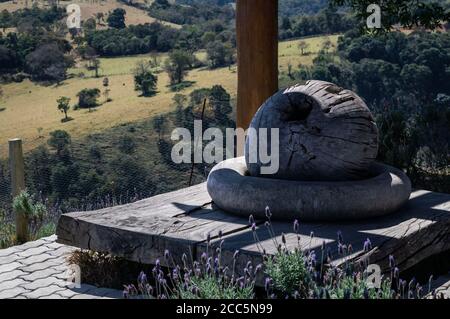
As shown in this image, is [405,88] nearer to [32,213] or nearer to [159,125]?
[159,125]

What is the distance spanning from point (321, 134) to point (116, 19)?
29.2 metres

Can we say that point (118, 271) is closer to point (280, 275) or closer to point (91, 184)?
point (280, 275)

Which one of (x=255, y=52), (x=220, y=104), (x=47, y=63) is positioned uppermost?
(x=255, y=52)

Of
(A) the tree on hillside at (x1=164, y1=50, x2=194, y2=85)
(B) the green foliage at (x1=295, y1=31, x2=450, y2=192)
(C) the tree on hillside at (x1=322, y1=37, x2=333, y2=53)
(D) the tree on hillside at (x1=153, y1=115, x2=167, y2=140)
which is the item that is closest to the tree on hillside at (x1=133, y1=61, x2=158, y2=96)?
(A) the tree on hillside at (x1=164, y1=50, x2=194, y2=85)

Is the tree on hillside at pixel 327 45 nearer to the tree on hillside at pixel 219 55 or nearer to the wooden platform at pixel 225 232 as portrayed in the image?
the tree on hillside at pixel 219 55

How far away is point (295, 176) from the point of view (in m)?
5.89

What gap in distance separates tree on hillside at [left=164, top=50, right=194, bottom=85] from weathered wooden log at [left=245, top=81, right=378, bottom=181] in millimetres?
29418

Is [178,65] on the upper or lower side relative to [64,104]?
upper

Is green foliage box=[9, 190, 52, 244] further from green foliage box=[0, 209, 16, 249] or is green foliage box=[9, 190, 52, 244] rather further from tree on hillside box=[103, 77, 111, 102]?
tree on hillside box=[103, 77, 111, 102]

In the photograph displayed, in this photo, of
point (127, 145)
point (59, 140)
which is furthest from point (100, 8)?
point (127, 145)

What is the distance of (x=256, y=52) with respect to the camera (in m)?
8.05

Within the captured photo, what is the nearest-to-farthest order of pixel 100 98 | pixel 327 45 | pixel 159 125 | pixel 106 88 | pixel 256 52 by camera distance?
pixel 256 52
pixel 159 125
pixel 327 45
pixel 100 98
pixel 106 88

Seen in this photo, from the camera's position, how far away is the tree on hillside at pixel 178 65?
116 ft

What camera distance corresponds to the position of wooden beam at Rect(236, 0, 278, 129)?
8016mm
